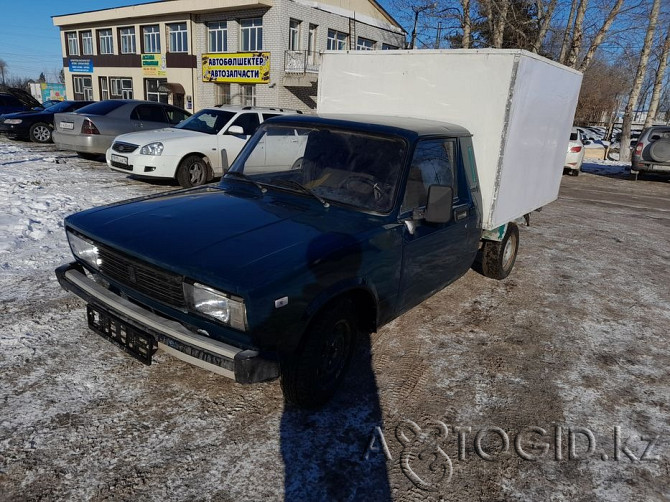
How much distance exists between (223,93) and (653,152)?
75.9ft

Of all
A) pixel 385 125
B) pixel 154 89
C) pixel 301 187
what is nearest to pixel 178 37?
pixel 154 89

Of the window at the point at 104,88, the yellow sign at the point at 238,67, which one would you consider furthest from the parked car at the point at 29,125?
the window at the point at 104,88

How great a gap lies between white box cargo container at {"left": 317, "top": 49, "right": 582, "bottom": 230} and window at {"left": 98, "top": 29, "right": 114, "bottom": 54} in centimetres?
3670

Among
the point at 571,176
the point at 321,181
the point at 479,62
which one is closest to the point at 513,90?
the point at 479,62

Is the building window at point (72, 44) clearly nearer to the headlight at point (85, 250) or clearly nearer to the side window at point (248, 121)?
the side window at point (248, 121)

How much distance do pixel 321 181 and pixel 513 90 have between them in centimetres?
216

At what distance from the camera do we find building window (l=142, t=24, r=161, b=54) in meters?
31.3

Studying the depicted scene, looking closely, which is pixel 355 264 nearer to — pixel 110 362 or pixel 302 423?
pixel 302 423

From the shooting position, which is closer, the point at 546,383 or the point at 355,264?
the point at 355,264

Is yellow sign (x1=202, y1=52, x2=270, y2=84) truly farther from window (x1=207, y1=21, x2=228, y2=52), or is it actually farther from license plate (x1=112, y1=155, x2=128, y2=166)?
license plate (x1=112, y1=155, x2=128, y2=166)

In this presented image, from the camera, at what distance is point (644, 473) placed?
9.05 ft

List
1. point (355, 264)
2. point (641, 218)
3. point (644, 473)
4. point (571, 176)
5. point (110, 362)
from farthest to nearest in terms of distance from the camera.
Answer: point (571, 176) < point (641, 218) < point (110, 362) < point (355, 264) < point (644, 473)

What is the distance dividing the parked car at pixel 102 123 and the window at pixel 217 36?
17875mm

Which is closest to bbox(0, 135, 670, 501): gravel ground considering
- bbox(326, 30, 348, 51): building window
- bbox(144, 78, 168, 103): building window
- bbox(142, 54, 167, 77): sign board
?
bbox(326, 30, 348, 51): building window
